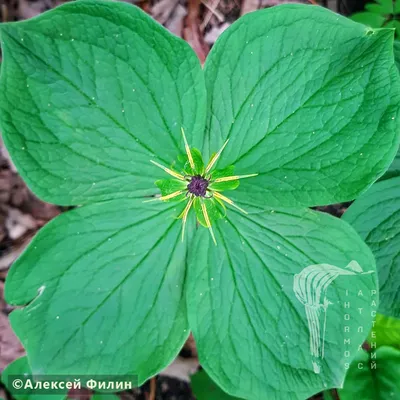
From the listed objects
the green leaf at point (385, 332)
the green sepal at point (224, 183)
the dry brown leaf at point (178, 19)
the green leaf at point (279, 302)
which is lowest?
the green leaf at point (385, 332)

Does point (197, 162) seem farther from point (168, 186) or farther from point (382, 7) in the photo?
point (382, 7)

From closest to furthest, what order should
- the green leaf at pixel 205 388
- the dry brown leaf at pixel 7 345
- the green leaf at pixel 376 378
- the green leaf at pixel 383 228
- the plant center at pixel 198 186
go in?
the plant center at pixel 198 186 → the green leaf at pixel 383 228 → the green leaf at pixel 376 378 → the green leaf at pixel 205 388 → the dry brown leaf at pixel 7 345

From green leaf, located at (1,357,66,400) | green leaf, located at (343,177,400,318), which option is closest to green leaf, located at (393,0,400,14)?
green leaf, located at (343,177,400,318)

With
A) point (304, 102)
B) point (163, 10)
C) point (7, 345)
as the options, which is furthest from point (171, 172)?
point (7, 345)

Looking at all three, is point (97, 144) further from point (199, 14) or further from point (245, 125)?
point (199, 14)

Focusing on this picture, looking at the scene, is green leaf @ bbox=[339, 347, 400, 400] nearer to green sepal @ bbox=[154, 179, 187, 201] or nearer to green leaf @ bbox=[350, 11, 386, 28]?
green sepal @ bbox=[154, 179, 187, 201]

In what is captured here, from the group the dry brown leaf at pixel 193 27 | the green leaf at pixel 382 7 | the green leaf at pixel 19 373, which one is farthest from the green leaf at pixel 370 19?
the green leaf at pixel 19 373

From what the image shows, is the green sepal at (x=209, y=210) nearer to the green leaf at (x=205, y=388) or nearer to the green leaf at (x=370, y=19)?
the green leaf at (x=205, y=388)
